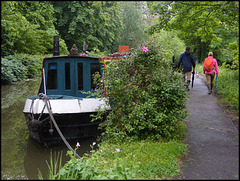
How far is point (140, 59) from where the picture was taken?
249 inches

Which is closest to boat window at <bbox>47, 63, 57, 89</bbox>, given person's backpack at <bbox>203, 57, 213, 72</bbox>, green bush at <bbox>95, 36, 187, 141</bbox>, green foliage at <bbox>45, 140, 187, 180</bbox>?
green bush at <bbox>95, 36, 187, 141</bbox>

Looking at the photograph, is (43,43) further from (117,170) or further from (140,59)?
(117,170)

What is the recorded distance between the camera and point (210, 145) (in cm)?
514

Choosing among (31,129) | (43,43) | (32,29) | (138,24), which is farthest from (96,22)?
(43,43)

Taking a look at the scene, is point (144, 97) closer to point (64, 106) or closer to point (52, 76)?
point (64, 106)

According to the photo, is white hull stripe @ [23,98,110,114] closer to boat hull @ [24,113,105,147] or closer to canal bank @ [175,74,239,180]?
boat hull @ [24,113,105,147]

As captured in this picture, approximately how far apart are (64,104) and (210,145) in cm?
453

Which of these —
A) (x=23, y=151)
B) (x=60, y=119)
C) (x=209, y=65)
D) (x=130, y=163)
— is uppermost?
(x=209, y=65)

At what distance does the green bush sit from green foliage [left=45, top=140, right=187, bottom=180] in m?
0.39

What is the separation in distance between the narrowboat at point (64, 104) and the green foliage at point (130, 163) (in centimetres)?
172

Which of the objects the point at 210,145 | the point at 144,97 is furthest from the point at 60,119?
the point at 210,145

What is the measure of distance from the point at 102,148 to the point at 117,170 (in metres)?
1.58

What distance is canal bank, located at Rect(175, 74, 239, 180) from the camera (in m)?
3.95

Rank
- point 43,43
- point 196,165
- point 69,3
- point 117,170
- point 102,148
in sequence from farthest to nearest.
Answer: point 43,43 < point 69,3 < point 102,148 < point 196,165 < point 117,170
